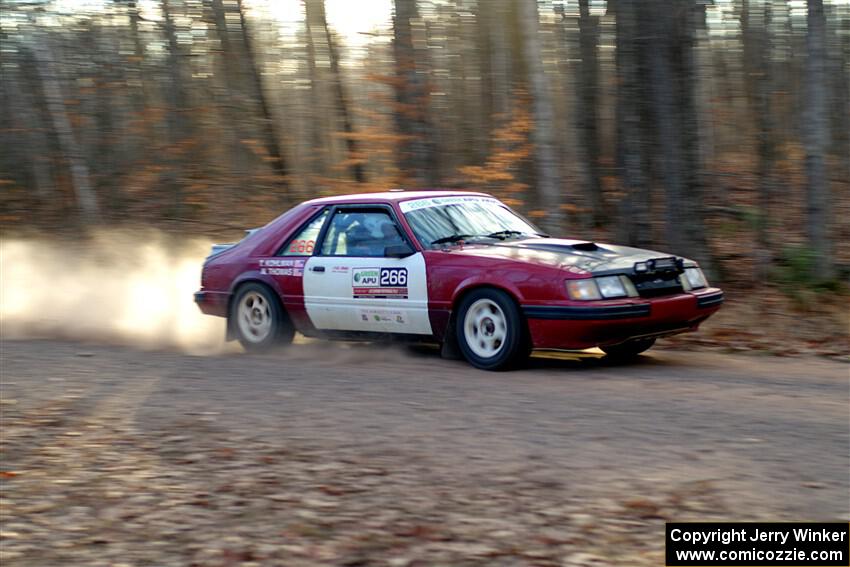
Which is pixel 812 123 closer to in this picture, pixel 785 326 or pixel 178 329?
pixel 785 326

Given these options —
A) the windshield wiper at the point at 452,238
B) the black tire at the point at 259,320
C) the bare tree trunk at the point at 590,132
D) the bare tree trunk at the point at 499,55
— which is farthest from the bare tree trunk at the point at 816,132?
the bare tree trunk at the point at 499,55

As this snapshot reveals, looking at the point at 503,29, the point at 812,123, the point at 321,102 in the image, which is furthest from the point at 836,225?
the point at 321,102

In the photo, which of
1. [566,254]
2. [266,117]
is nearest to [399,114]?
[266,117]

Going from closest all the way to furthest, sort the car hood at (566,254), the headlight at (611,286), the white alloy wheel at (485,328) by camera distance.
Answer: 1. the headlight at (611,286)
2. the car hood at (566,254)
3. the white alloy wheel at (485,328)

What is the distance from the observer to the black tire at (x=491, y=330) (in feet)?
26.1

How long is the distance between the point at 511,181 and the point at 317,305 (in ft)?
24.8

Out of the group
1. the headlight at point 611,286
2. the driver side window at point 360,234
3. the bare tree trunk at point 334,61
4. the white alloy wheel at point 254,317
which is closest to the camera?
the headlight at point 611,286

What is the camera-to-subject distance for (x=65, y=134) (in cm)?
2322

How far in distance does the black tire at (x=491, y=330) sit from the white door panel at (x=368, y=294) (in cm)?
44

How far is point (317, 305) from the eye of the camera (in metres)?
9.40

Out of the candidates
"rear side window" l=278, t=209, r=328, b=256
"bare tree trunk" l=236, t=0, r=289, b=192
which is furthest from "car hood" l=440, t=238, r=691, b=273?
"bare tree trunk" l=236, t=0, r=289, b=192

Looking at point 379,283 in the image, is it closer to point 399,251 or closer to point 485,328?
point 399,251

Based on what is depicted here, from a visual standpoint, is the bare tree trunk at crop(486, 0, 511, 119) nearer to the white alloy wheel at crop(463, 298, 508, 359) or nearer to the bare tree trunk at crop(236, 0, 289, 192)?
the bare tree trunk at crop(236, 0, 289, 192)

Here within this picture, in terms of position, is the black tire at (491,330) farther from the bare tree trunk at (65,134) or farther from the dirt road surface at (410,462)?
the bare tree trunk at (65,134)
